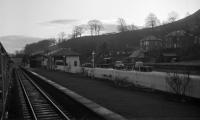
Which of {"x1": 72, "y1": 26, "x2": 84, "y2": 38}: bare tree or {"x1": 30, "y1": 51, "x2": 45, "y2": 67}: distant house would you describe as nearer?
{"x1": 30, "y1": 51, "x2": 45, "y2": 67}: distant house

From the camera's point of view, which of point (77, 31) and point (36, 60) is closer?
point (36, 60)

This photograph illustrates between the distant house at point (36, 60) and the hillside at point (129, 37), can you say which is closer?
the distant house at point (36, 60)

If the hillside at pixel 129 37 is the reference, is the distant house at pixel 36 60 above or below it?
below

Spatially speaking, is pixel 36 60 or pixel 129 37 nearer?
pixel 36 60

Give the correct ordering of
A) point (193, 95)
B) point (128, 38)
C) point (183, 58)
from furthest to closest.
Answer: point (128, 38), point (183, 58), point (193, 95)

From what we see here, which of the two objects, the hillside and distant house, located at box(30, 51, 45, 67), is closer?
distant house, located at box(30, 51, 45, 67)

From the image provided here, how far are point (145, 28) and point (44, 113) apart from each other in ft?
567

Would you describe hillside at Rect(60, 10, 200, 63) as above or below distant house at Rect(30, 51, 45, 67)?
above

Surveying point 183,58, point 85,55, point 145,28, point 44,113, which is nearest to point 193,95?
point 44,113

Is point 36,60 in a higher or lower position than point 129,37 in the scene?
lower

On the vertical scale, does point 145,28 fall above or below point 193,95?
above

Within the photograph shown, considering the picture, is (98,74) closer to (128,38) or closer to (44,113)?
(44,113)

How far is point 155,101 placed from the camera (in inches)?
567

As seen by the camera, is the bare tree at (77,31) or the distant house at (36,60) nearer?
the distant house at (36,60)
